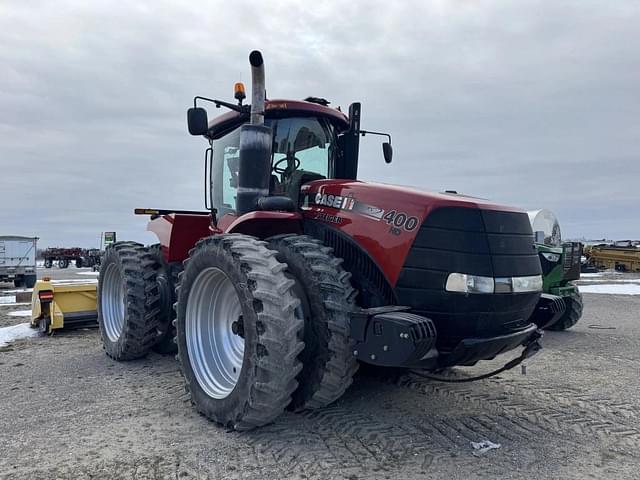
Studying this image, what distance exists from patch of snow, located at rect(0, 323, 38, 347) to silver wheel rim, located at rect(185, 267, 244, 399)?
439 cm

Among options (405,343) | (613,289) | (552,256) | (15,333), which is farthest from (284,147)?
(613,289)

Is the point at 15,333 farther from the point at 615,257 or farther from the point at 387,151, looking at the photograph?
the point at 615,257

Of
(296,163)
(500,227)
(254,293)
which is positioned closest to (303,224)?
(296,163)

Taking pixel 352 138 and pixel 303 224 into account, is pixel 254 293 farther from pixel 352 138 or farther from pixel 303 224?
pixel 352 138

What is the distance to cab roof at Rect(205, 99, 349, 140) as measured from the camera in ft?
15.7

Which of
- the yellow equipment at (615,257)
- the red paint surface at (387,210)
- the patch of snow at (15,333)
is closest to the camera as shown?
the red paint surface at (387,210)

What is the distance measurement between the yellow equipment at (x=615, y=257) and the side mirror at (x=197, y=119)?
28.4m

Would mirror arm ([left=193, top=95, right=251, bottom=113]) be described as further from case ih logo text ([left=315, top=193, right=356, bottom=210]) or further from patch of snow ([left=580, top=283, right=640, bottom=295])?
patch of snow ([left=580, top=283, right=640, bottom=295])

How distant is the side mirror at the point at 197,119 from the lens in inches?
178

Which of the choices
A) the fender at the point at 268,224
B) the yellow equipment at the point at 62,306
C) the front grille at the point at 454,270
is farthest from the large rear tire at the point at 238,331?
the yellow equipment at the point at 62,306

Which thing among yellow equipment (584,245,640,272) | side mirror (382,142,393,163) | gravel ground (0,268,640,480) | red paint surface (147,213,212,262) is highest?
side mirror (382,142,393,163)

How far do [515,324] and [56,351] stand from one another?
5.62 m

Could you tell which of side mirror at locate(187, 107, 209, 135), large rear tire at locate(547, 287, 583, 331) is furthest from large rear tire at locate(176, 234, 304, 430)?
large rear tire at locate(547, 287, 583, 331)

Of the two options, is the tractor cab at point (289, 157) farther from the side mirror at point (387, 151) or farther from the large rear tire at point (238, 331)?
the large rear tire at point (238, 331)
